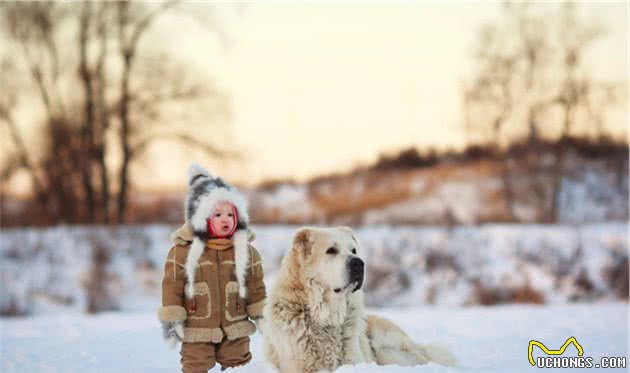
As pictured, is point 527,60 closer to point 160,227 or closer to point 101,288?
point 160,227

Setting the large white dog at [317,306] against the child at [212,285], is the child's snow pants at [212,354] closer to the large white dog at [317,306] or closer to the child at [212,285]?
the child at [212,285]

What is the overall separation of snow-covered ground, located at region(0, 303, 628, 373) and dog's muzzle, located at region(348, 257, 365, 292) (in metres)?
0.57

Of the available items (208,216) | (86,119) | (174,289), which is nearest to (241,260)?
(208,216)

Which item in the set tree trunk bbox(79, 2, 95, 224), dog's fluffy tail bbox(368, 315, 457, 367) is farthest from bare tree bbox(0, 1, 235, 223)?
dog's fluffy tail bbox(368, 315, 457, 367)

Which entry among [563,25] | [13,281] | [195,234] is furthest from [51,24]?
[195,234]

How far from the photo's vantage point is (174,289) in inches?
186

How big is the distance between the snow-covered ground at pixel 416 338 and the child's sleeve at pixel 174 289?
2.07 ft

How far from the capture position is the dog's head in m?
4.64

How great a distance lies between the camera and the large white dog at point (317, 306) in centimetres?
469

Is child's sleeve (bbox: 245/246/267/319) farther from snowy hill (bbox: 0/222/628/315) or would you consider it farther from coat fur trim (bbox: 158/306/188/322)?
snowy hill (bbox: 0/222/628/315)

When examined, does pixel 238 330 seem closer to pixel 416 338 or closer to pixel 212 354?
pixel 212 354

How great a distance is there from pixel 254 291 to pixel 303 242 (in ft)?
1.66

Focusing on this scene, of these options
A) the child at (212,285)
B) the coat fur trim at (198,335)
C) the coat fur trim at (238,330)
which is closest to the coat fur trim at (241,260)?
the child at (212,285)

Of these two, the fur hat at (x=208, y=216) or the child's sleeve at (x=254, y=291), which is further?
the child's sleeve at (x=254, y=291)
